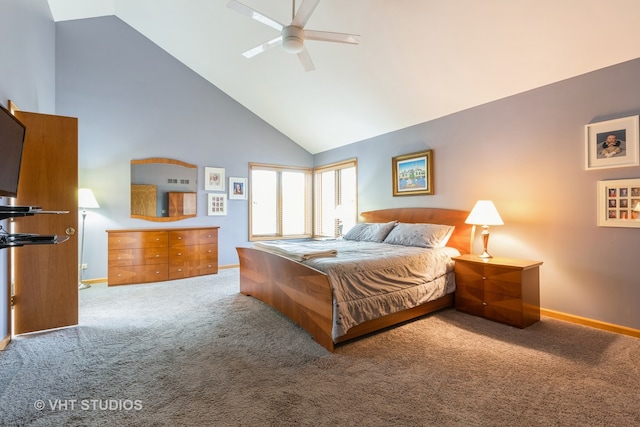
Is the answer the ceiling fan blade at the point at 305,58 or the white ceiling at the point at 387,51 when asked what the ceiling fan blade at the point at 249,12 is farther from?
the white ceiling at the point at 387,51

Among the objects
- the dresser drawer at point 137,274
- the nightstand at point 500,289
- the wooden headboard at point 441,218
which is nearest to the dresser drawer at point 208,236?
the dresser drawer at point 137,274

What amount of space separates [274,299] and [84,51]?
190 inches

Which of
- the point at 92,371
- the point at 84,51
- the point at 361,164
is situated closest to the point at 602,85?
the point at 361,164

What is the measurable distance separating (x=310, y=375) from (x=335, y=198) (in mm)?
4499

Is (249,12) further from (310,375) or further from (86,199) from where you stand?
(86,199)

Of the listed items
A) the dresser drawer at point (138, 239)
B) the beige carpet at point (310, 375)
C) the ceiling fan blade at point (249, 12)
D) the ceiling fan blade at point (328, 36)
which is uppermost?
the ceiling fan blade at point (249, 12)

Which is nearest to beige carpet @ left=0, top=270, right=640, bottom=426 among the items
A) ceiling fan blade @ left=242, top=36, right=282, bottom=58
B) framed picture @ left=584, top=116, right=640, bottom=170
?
framed picture @ left=584, top=116, right=640, bottom=170

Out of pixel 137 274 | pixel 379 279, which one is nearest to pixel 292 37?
pixel 379 279

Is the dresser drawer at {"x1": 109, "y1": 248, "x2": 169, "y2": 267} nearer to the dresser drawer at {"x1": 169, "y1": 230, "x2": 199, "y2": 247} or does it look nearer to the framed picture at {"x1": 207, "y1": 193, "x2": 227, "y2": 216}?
the dresser drawer at {"x1": 169, "y1": 230, "x2": 199, "y2": 247}

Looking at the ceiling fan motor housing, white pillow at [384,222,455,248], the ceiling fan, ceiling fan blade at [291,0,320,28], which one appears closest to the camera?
ceiling fan blade at [291,0,320,28]

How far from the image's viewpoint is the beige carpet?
165 cm

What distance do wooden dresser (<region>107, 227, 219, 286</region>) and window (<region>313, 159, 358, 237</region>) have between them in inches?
90.8

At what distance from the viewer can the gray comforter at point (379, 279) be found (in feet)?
8.04

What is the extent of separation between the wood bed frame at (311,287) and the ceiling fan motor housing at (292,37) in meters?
1.93
